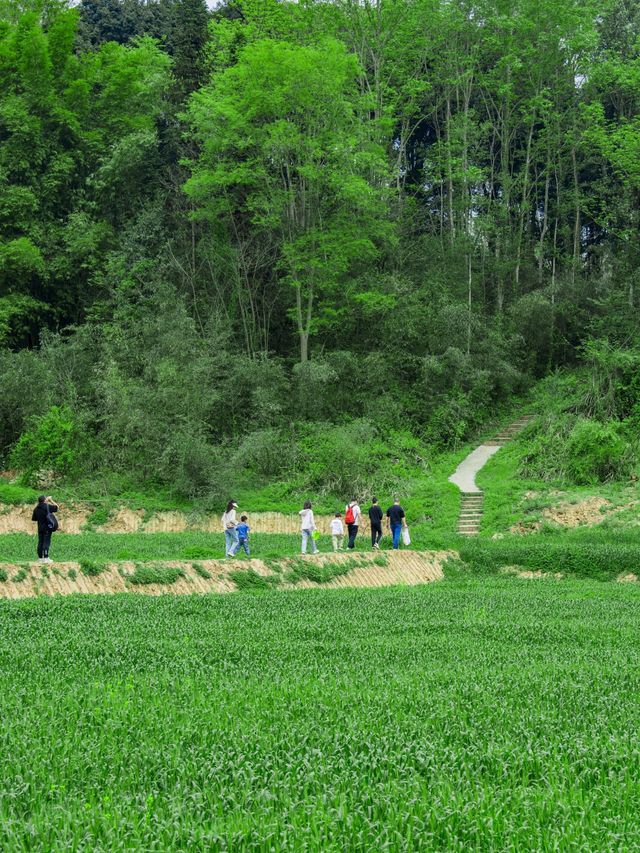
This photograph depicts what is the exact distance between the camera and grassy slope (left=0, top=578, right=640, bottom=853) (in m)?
5.86

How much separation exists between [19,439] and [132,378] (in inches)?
228

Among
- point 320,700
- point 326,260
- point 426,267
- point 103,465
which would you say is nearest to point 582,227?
point 426,267

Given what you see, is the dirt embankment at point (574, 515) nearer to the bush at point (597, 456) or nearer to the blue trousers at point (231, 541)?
the bush at point (597, 456)

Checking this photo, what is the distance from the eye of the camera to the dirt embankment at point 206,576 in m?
18.6

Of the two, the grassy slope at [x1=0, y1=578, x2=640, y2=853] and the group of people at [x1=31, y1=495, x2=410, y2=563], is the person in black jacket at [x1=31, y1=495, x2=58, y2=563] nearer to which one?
the group of people at [x1=31, y1=495, x2=410, y2=563]

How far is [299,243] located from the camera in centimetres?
4322

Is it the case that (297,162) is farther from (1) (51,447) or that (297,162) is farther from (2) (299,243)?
(1) (51,447)

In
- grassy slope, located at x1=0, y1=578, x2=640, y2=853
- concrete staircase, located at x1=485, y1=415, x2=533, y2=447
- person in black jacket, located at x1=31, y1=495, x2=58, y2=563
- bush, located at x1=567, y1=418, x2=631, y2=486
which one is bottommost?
grassy slope, located at x1=0, y1=578, x2=640, y2=853

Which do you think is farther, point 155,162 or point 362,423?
point 155,162

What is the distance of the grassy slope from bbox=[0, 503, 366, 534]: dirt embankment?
20321mm

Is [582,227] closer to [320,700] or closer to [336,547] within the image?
[336,547]

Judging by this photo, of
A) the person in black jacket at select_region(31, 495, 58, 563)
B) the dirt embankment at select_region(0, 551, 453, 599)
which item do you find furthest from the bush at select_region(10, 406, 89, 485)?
the person in black jacket at select_region(31, 495, 58, 563)

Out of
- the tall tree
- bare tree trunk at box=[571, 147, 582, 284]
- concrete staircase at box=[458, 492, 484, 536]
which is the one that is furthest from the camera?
bare tree trunk at box=[571, 147, 582, 284]

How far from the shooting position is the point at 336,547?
27.5 m
